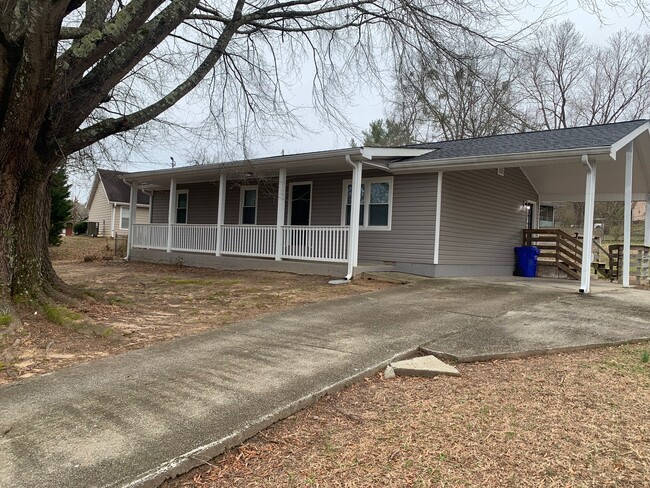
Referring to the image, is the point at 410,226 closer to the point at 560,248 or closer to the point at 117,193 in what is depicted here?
the point at 560,248

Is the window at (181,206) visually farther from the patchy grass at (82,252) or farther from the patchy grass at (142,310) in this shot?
the patchy grass at (142,310)

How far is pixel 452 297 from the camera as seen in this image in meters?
8.15

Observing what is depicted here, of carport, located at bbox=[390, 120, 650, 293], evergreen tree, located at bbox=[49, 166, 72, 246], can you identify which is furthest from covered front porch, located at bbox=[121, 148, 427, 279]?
evergreen tree, located at bbox=[49, 166, 72, 246]

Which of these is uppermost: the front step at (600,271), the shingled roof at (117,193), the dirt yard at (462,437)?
the shingled roof at (117,193)

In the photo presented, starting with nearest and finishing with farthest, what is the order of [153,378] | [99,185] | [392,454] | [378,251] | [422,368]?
[392,454] → [153,378] → [422,368] → [378,251] → [99,185]

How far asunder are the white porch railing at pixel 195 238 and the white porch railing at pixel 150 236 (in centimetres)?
71

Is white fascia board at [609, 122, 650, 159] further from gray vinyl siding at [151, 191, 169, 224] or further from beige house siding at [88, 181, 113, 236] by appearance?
beige house siding at [88, 181, 113, 236]

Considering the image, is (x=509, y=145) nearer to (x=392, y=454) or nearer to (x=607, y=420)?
(x=607, y=420)

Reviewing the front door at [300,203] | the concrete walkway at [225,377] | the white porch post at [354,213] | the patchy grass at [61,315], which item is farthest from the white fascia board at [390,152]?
the patchy grass at [61,315]

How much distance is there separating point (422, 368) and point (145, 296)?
602cm

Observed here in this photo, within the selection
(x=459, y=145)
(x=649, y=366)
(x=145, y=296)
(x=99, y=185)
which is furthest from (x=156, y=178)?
(x=99, y=185)

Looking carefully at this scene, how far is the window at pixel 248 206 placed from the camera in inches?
582

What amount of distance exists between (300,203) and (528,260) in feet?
22.4

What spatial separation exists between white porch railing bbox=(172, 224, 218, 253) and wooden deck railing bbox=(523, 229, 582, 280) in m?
9.35
